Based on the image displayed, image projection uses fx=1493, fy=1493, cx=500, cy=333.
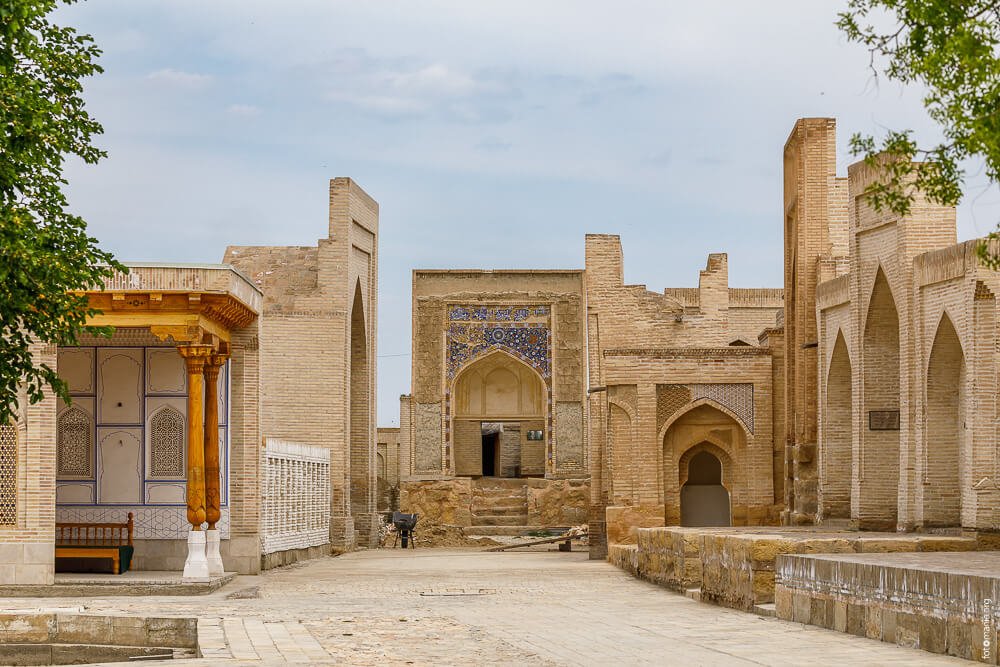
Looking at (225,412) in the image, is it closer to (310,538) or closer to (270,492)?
(270,492)

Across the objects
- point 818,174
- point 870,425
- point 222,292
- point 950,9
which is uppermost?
point 818,174

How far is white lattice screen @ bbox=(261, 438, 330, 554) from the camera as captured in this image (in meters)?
21.5

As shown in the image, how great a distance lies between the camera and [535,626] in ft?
38.2

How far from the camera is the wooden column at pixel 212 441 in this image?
60.0ft

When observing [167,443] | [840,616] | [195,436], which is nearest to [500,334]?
[167,443]

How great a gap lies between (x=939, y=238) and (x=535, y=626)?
9777 mm

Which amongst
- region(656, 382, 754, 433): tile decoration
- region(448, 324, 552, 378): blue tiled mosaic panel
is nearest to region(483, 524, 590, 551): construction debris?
region(656, 382, 754, 433): tile decoration

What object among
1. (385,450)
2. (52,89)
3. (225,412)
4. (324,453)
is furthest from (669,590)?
(385,450)

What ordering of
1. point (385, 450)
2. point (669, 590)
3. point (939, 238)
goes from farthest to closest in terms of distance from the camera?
point (385, 450) → point (939, 238) → point (669, 590)

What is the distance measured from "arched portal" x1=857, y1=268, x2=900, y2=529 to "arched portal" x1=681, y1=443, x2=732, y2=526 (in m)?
7.44

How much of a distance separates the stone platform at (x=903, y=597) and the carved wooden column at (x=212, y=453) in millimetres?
8291

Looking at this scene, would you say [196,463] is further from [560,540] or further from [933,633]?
[560,540]

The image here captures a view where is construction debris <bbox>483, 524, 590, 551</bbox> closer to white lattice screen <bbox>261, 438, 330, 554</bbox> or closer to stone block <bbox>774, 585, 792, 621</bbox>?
white lattice screen <bbox>261, 438, 330, 554</bbox>

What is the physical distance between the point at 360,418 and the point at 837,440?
1111 cm
